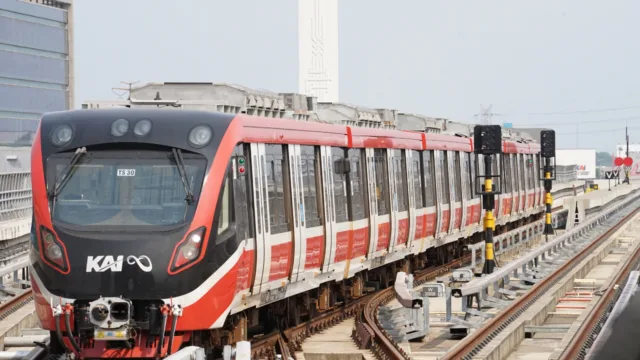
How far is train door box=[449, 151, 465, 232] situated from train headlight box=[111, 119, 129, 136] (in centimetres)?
1571

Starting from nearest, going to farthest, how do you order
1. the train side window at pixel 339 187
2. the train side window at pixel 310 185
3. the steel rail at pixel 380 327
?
the steel rail at pixel 380 327 → the train side window at pixel 310 185 → the train side window at pixel 339 187

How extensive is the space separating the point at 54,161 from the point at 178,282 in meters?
1.84

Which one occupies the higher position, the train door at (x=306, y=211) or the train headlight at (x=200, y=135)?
the train headlight at (x=200, y=135)

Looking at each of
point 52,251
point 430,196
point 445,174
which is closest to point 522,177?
point 445,174

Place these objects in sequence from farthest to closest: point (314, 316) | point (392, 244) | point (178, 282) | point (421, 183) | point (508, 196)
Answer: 1. point (508, 196)
2. point (421, 183)
3. point (392, 244)
4. point (314, 316)
5. point (178, 282)

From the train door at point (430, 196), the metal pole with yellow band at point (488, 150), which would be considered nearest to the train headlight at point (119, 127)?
the metal pole with yellow band at point (488, 150)

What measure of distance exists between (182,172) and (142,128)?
2.06 ft

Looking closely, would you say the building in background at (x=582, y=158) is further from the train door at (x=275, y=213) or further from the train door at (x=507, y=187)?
the train door at (x=275, y=213)

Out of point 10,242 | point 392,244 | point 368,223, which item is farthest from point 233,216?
point 10,242

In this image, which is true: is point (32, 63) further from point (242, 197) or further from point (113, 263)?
point (113, 263)

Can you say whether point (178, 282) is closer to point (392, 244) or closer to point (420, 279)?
point (392, 244)

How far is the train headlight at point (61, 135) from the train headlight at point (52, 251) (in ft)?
3.02

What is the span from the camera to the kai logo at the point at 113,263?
13.4 m

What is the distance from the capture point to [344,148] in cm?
2006
